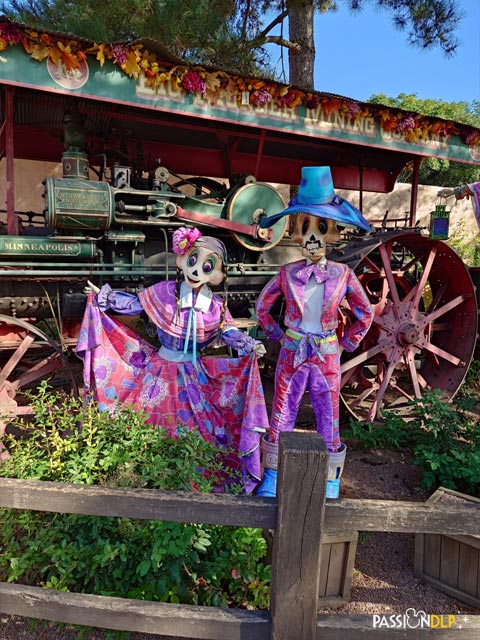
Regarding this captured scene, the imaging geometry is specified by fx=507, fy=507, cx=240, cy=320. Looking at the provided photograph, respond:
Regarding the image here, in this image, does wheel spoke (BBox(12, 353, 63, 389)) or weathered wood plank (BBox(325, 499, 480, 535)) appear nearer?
weathered wood plank (BBox(325, 499, 480, 535))

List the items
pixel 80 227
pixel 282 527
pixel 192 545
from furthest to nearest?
pixel 80 227
pixel 192 545
pixel 282 527

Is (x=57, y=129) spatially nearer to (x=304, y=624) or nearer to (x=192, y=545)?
(x=192, y=545)

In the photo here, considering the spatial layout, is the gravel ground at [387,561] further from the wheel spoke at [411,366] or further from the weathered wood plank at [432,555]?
the wheel spoke at [411,366]

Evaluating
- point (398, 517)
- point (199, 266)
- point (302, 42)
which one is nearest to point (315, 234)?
point (199, 266)

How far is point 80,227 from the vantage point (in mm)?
3609

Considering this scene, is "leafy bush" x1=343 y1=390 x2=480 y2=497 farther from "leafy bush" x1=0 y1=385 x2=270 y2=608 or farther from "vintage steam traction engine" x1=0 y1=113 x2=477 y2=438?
"leafy bush" x1=0 y1=385 x2=270 y2=608

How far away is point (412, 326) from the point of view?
4.63 m

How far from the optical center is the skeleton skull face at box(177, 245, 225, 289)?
129 inches

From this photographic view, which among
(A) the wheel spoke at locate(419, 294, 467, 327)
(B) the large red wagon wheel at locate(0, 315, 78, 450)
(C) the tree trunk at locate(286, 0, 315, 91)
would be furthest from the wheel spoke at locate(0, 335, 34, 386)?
(C) the tree trunk at locate(286, 0, 315, 91)

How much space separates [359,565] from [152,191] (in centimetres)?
291

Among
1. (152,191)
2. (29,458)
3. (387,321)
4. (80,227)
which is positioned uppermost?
(152,191)

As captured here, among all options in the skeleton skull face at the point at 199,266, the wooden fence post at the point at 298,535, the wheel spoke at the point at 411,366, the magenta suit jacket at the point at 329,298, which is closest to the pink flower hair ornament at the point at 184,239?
the skeleton skull face at the point at 199,266

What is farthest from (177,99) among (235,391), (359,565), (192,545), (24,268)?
(359,565)

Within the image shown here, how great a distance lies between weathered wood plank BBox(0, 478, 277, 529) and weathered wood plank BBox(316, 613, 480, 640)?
16.5 inches
